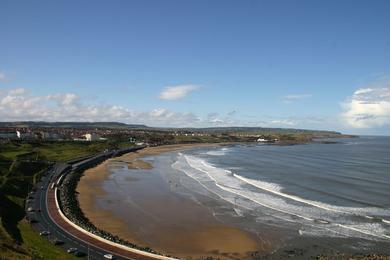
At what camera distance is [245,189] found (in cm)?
5756

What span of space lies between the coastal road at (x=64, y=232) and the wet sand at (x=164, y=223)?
3.77m

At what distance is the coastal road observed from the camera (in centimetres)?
2856

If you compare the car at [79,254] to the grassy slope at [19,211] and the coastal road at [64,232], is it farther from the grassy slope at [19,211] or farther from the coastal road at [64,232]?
the grassy slope at [19,211]

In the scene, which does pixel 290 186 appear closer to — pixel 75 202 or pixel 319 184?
pixel 319 184

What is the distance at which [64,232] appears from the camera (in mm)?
33094

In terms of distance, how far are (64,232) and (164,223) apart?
34.5 ft

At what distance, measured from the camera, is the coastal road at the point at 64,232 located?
93.7 ft

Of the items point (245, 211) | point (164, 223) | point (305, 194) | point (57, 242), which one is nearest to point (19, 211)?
point (57, 242)

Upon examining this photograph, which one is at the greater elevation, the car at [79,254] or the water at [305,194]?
the water at [305,194]

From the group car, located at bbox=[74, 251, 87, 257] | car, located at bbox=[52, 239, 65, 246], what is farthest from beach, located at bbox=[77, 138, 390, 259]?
car, located at bbox=[74, 251, 87, 257]

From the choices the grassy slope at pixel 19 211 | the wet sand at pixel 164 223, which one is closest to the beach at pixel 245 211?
the wet sand at pixel 164 223

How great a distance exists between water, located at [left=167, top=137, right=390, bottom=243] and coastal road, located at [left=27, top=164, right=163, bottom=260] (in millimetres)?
14739

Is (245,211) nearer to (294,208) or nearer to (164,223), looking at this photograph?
(294,208)

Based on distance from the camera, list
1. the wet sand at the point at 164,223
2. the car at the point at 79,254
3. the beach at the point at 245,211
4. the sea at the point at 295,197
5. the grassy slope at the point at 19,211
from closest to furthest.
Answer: the grassy slope at the point at 19,211
the car at the point at 79,254
the wet sand at the point at 164,223
the beach at the point at 245,211
the sea at the point at 295,197
